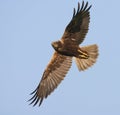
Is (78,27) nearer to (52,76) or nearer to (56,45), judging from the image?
(56,45)

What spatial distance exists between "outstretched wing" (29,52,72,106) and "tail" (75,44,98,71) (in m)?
0.24

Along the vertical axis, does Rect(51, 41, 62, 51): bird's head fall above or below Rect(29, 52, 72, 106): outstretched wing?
above

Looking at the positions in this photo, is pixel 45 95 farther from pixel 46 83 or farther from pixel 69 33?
pixel 69 33

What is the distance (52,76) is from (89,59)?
39.1 inches

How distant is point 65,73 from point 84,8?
5.44 feet

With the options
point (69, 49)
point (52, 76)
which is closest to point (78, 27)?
point (69, 49)

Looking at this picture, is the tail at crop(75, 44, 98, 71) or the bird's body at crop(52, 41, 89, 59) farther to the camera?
the tail at crop(75, 44, 98, 71)

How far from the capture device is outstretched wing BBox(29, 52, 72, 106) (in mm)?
12945

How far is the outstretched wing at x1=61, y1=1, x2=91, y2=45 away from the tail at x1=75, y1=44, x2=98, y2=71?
29cm

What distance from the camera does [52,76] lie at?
13234 millimetres

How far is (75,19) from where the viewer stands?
12.7 meters

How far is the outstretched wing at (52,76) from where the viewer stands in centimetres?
1295

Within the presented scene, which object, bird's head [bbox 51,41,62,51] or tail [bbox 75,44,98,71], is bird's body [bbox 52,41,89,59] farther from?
tail [bbox 75,44,98,71]

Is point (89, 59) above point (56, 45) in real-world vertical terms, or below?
below
